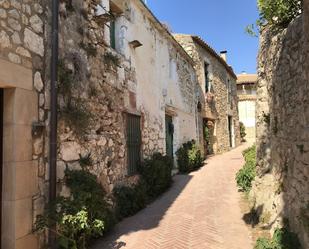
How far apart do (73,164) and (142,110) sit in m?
3.80

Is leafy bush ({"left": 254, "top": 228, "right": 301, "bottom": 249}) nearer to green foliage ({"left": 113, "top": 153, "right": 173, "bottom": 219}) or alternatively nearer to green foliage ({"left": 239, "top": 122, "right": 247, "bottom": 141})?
green foliage ({"left": 113, "top": 153, "right": 173, "bottom": 219})

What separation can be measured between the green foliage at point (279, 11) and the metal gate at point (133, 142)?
383cm

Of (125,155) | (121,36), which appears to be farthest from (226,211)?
(121,36)

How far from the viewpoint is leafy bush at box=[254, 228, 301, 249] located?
3919mm

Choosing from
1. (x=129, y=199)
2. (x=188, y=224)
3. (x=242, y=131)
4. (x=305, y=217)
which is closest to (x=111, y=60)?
(x=129, y=199)

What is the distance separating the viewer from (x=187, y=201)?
765 centimetres

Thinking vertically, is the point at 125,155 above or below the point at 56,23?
below

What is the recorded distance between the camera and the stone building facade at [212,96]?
52.7 feet

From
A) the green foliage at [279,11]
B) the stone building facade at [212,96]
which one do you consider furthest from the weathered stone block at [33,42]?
the stone building facade at [212,96]

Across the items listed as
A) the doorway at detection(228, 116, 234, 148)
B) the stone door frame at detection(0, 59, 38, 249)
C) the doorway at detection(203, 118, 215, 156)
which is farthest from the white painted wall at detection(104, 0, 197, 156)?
the doorway at detection(228, 116, 234, 148)

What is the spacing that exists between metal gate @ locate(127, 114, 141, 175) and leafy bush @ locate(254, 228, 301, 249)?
12.6 ft

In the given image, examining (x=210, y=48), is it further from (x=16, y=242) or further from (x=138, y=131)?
(x=16, y=242)

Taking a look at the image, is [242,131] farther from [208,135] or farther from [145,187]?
[145,187]

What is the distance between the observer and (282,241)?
4.07 m
